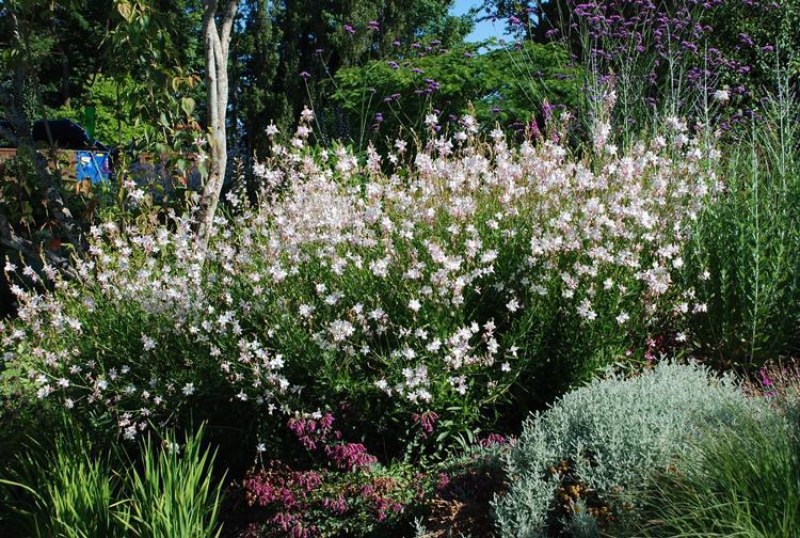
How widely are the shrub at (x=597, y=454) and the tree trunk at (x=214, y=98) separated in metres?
3.53

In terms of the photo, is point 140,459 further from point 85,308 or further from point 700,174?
point 700,174

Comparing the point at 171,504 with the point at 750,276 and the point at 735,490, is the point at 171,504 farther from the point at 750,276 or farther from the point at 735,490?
the point at 750,276

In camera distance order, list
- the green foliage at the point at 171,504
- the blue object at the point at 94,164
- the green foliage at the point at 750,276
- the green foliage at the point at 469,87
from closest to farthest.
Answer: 1. the green foliage at the point at 171,504
2. the green foliage at the point at 750,276
3. the blue object at the point at 94,164
4. the green foliage at the point at 469,87

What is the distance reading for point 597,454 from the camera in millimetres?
2758

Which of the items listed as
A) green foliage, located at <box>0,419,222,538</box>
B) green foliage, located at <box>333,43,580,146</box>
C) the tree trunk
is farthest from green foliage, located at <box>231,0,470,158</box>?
green foliage, located at <box>0,419,222,538</box>

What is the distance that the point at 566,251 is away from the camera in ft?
12.9

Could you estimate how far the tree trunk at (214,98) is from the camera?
5.85m

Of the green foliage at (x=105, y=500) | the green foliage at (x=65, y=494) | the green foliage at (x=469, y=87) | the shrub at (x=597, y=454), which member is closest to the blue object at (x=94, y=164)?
the green foliage at (x=65, y=494)

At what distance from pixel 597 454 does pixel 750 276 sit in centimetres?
205

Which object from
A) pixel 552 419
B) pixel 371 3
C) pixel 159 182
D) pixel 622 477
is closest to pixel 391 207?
pixel 552 419

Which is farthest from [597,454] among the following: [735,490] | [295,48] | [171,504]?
[295,48]

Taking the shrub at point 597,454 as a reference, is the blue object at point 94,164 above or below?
above

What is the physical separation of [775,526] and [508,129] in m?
8.00

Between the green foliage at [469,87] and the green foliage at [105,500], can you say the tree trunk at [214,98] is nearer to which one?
the green foliage at [105,500]
